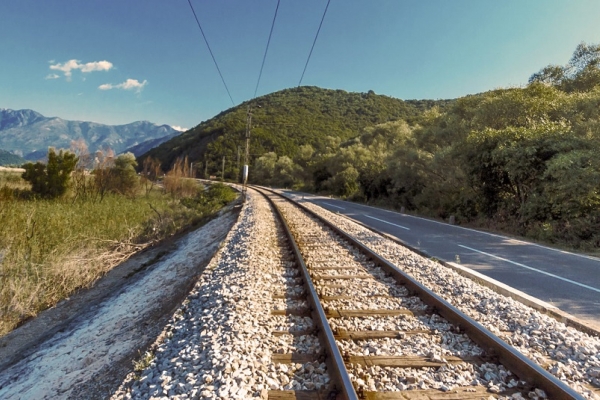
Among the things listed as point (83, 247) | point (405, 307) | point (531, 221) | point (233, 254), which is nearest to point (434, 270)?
point (405, 307)

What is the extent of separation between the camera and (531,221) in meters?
12.6

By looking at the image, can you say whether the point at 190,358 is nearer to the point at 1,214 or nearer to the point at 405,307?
the point at 405,307

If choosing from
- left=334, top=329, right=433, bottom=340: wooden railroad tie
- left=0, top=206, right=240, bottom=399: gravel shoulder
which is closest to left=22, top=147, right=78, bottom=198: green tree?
left=0, top=206, right=240, bottom=399: gravel shoulder

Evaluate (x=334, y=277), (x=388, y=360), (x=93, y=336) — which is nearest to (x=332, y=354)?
(x=388, y=360)

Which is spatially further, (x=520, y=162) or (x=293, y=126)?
(x=293, y=126)

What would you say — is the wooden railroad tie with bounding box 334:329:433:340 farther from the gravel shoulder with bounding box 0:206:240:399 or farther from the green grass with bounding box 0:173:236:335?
the green grass with bounding box 0:173:236:335

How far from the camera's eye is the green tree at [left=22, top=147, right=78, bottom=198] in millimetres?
18859

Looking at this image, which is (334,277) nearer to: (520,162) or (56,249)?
(56,249)

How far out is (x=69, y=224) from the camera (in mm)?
12305

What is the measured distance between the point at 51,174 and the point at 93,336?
16.7 metres

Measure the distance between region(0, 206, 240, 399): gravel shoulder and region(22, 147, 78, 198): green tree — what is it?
1200cm

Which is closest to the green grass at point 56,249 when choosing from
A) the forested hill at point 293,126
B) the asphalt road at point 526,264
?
the asphalt road at point 526,264

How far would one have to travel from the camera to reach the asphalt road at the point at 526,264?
567cm

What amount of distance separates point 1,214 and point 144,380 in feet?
37.1
